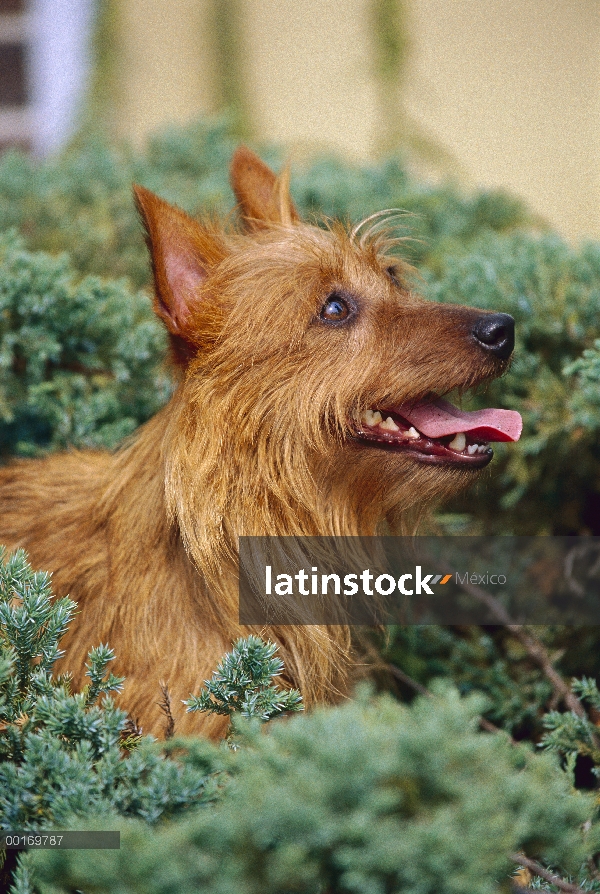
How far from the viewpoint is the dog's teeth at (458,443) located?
78.1 inches

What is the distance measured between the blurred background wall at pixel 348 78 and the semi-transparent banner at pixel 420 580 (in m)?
3.92

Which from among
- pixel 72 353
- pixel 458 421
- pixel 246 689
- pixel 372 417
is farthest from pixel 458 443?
pixel 72 353

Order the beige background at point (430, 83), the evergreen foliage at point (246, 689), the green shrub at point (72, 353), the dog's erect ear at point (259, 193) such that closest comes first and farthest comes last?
the evergreen foliage at point (246, 689)
the dog's erect ear at point (259, 193)
the green shrub at point (72, 353)
the beige background at point (430, 83)

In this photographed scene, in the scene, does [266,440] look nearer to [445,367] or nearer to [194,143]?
[445,367]

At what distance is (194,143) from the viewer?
4.72 meters

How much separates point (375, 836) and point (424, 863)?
0.07m

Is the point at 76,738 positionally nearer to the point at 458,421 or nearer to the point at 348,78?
the point at 458,421

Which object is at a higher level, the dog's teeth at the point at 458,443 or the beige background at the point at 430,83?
the beige background at the point at 430,83

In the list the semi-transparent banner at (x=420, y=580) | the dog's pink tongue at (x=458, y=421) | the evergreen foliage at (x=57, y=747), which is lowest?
the evergreen foliage at (x=57, y=747)

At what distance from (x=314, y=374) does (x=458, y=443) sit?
0.37 meters

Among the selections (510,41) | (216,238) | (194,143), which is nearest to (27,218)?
(194,143)

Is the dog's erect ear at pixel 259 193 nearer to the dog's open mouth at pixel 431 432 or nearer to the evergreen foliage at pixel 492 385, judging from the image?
the evergreen foliage at pixel 492 385

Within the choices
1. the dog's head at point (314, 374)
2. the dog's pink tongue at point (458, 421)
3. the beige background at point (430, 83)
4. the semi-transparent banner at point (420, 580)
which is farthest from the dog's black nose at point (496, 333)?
the beige background at point (430, 83)

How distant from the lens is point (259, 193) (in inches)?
95.1
